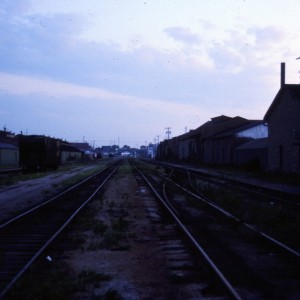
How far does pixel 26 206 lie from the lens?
52.5 ft

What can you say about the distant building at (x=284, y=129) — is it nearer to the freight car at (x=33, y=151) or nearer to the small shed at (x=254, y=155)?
the small shed at (x=254, y=155)

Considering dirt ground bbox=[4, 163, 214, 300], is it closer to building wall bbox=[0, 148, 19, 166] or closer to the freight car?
the freight car

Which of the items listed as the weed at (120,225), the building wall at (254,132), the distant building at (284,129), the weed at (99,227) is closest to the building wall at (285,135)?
the distant building at (284,129)

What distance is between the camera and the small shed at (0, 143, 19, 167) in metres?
66.2

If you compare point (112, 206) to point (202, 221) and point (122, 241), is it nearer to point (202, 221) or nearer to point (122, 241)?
point (202, 221)

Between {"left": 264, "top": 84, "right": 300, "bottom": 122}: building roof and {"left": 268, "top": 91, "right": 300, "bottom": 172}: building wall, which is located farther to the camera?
{"left": 264, "top": 84, "right": 300, "bottom": 122}: building roof

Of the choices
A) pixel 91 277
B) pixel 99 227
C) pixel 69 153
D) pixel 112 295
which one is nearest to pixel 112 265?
pixel 91 277

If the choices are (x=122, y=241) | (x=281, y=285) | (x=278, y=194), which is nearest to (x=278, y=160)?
(x=278, y=194)

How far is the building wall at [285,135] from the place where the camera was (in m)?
33.9

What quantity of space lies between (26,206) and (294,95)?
2474 centimetres

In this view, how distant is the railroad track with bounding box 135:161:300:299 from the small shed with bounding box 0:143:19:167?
58.0 meters

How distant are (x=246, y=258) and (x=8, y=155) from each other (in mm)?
66067

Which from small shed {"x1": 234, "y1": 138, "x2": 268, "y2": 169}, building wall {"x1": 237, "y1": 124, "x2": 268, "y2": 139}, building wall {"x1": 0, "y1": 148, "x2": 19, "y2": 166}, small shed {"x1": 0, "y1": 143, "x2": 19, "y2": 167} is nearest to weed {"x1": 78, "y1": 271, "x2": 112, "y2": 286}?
small shed {"x1": 234, "y1": 138, "x2": 268, "y2": 169}

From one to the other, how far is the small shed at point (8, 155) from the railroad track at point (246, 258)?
2285 inches
